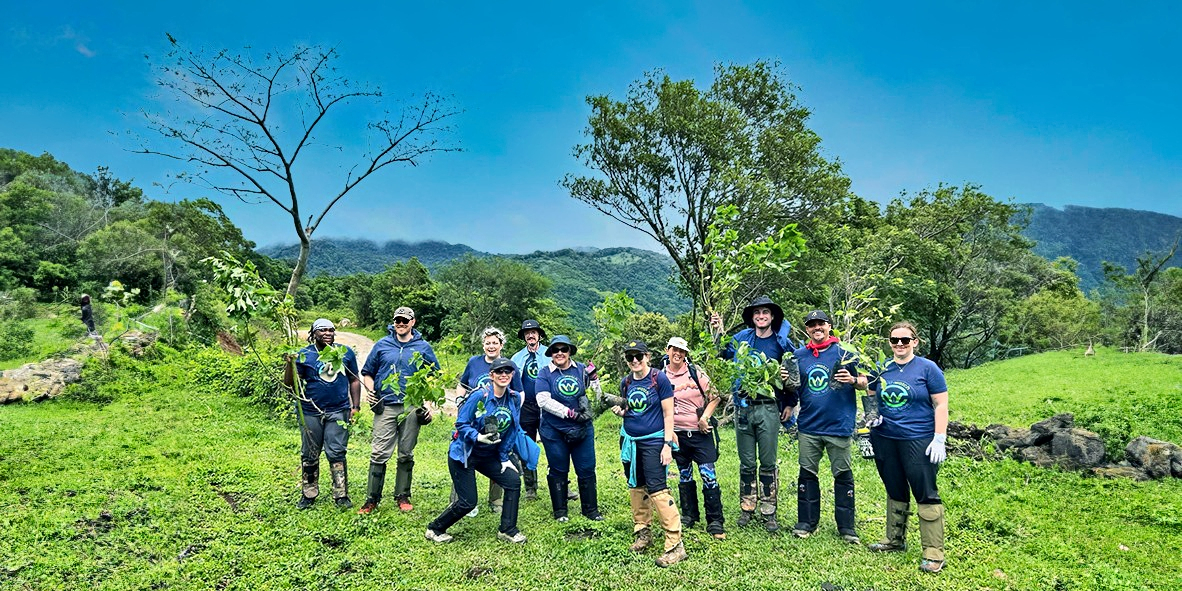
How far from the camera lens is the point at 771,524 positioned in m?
6.23

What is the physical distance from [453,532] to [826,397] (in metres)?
3.94

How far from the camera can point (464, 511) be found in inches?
228

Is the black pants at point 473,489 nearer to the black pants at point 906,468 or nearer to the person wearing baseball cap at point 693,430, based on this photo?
the person wearing baseball cap at point 693,430

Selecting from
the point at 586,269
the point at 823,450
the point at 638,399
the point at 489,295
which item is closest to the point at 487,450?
the point at 638,399

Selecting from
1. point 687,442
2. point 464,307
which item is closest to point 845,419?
point 687,442

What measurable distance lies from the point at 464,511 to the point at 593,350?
237cm

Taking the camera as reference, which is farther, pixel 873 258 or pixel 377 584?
pixel 873 258

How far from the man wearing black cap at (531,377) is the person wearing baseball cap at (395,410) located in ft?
3.76

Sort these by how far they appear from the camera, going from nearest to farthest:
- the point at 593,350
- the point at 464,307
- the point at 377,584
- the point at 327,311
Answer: the point at 377,584 → the point at 593,350 → the point at 464,307 → the point at 327,311

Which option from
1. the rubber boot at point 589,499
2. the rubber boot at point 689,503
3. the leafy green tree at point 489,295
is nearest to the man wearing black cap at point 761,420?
the rubber boot at point 689,503

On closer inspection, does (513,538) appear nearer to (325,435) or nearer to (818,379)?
(325,435)

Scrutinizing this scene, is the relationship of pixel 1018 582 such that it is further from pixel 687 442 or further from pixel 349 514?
pixel 349 514

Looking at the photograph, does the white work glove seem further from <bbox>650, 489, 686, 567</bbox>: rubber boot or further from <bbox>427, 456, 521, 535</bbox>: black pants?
<bbox>427, 456, 521, 535</bbox>: black pants

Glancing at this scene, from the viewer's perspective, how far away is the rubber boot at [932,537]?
533 centimetres
